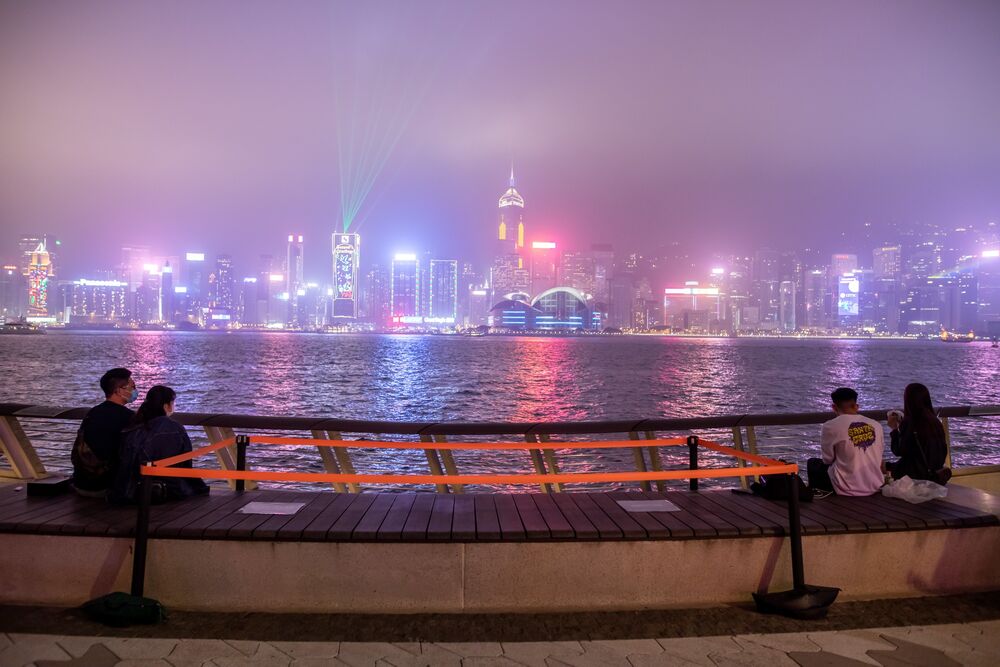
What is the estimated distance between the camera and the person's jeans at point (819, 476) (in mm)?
6727

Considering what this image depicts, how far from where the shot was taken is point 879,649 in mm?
4641

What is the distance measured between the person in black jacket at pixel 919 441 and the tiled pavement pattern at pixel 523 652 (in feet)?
7.20

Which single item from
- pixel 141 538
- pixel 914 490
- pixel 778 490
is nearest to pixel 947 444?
pixel 914 490

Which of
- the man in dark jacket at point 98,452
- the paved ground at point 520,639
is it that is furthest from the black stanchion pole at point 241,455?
the paved ground at point 520,639

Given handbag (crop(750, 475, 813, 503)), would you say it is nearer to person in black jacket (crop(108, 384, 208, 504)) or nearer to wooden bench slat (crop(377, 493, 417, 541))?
wooden bench slat (crop(377, 493, 417, 541))

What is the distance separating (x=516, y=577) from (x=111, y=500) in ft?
12.8

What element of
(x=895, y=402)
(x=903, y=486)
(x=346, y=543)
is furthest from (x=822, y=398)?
(x=346, y=543)

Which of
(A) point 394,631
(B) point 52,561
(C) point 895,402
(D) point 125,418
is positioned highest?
(D) point 125,418

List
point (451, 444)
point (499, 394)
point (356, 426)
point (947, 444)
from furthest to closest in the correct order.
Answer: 1. point (499, 394)
2. point (356, 426)
3. point (947, 444)
4. point (451, 444)

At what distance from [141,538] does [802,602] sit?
5.26 metres

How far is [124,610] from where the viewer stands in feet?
15.9

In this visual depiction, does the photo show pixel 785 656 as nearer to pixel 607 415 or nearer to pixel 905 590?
pixel 905 590

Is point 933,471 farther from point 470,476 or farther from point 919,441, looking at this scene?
point 470,476

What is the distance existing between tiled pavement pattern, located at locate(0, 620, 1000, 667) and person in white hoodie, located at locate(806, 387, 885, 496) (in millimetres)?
1935
